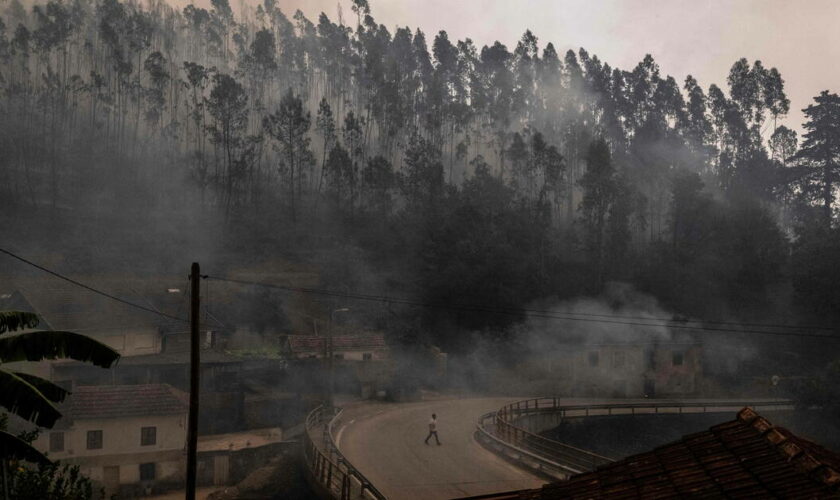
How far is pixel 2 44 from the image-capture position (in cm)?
9525

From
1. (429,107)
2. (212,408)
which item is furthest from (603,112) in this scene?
(212,408)

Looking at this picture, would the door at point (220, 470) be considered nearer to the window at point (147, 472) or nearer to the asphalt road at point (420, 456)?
the window at point (147, 472)

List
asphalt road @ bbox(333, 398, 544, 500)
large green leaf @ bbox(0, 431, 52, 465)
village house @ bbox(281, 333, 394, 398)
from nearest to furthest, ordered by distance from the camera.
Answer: large green leaf @ bbox(0, 431, 52, 465)
asphalt road @ bbox(333, 398, 544, 500)
village house @ bbox(281, 333, 394, 398)

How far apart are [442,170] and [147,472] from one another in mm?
56687

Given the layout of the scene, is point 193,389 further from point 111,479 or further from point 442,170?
point 442,170

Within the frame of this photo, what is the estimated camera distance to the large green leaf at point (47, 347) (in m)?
12.9

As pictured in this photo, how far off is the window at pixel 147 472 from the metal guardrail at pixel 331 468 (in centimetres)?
887

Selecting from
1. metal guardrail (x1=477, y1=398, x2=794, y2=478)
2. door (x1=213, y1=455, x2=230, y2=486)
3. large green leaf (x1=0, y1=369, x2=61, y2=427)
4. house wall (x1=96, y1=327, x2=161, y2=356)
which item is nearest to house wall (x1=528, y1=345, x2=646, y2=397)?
metal guardrail (x1=477, y1=398, x2=794, y2=478)

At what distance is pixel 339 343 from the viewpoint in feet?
181

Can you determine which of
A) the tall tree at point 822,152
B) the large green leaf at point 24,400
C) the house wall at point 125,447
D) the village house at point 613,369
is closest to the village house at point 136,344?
the house wall at point 125,447

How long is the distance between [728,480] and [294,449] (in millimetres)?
31532

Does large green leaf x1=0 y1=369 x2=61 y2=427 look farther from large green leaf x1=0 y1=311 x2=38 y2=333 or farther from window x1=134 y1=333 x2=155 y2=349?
window x1=134 y1=333 x2=155 y2=349

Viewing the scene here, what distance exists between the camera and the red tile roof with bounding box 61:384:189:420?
36.4m

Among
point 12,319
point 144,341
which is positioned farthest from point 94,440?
point 12,319
